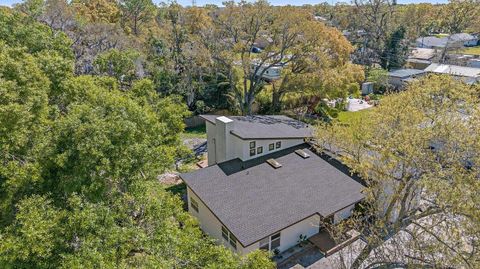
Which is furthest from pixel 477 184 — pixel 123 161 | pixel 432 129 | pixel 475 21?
pixel 475 21

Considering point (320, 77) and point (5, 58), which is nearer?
point (5, 58)

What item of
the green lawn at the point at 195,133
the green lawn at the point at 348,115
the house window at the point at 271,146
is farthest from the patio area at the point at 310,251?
the green lawn at the point at 348,115

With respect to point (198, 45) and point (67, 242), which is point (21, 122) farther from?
point (198, 45)

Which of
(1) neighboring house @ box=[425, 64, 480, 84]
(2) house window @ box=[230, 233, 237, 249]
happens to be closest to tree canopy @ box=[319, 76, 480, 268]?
(2) house window @ box=[230, 233, 237, 249]

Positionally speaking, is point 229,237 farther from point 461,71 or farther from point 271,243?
point 461,71

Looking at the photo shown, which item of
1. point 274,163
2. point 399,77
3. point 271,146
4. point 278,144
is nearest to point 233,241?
point 274,163

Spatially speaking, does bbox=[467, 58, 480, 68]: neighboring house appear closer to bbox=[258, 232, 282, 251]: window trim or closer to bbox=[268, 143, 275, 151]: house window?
bbox=[268, 143, 275, 151]: house window

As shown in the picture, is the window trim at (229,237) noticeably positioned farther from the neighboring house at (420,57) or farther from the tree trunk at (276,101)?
the neighboring house at (420,57)
